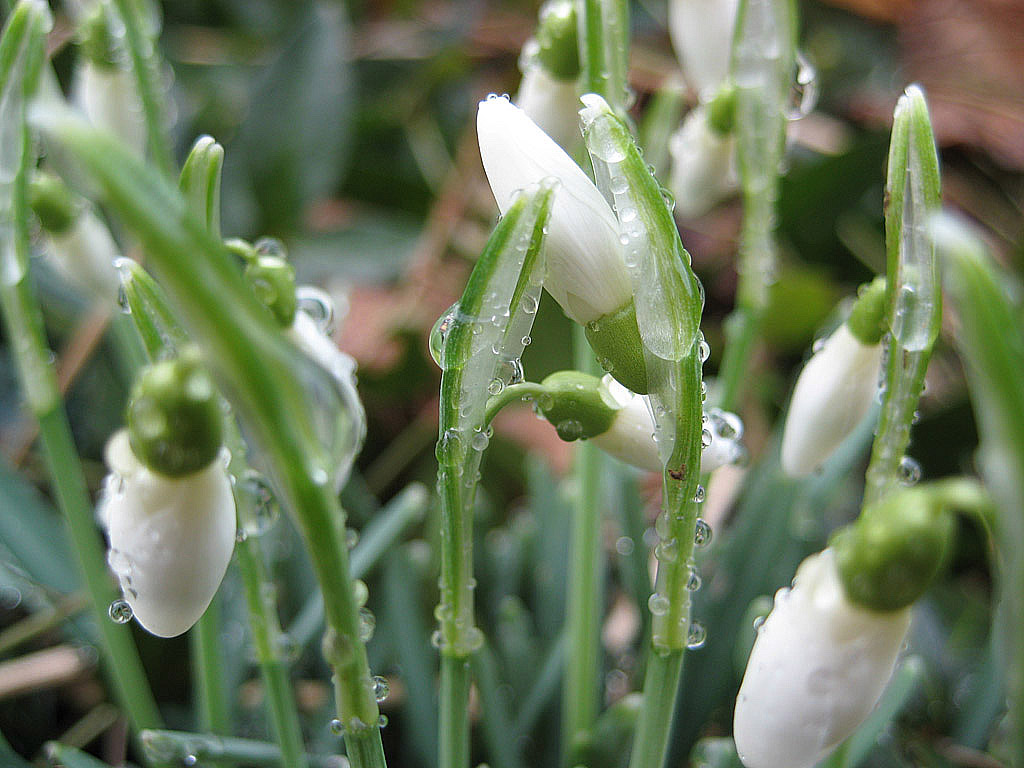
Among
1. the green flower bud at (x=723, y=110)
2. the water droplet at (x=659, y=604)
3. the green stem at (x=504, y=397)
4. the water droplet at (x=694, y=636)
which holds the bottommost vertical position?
the water droplet at (x=694, y=636)

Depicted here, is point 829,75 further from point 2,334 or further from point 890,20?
point 2,334

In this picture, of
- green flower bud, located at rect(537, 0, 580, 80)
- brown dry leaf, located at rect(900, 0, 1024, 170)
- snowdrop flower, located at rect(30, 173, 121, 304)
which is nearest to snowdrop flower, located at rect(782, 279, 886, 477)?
green flower bud, located at rect(537, 0, 580, 80)

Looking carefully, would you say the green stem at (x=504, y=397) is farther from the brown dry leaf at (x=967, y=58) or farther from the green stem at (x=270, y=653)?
the brown dry leaf at (x=967, y=58)

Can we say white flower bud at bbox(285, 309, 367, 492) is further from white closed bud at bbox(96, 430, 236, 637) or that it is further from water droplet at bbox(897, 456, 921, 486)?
water droplet at bbox(897, 456, 921, 486)

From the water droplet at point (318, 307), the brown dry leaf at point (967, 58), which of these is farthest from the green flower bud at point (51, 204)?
the brown dry leaf at point (967, 58)

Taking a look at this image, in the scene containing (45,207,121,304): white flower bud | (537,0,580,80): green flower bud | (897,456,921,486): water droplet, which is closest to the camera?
(897,456,921,486): water droplet

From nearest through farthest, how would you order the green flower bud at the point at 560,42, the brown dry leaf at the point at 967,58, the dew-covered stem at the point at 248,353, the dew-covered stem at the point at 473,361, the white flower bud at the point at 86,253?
1. the dew-covered stem at the point at 248,353
2. the dew-covered stem at the point at 473,361
3. the green flower bud at the point at 560,42
4. the white flower bud at the point at 86,253
5. the brown dry leaf at the point at 967,58

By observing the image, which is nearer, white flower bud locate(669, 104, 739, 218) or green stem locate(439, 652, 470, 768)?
green stem locate(439, 652, 470, 768)

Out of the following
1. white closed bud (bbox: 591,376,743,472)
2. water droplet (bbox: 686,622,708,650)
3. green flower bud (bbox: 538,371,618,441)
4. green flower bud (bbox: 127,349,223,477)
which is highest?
green flower bud (bbox: 127,349,223,477)
